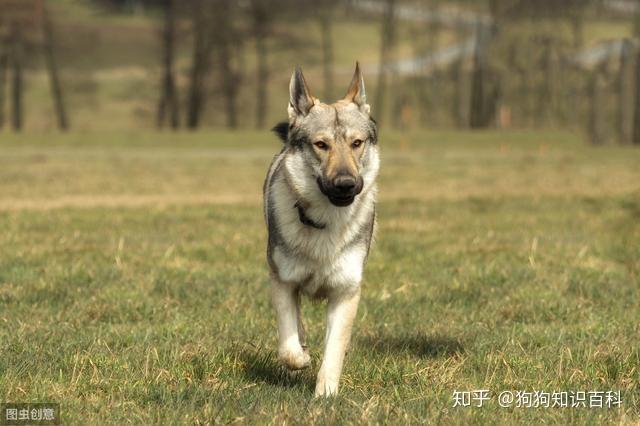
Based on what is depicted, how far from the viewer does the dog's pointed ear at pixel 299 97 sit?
6523 millimetres

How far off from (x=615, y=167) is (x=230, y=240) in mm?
18749

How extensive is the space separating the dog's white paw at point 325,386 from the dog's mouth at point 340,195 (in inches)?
41.8

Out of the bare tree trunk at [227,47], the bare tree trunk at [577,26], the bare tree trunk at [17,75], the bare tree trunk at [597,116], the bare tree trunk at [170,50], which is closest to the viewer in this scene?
the bare tree trunk at [597,116]

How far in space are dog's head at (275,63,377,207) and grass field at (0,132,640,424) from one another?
4.20ft

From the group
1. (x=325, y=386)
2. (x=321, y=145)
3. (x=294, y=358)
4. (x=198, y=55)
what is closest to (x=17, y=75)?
(x=198, y=55)

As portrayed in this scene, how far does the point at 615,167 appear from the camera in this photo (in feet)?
92.9

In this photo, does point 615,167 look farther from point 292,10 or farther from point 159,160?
point 292,10

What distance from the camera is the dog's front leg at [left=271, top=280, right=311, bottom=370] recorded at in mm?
5975

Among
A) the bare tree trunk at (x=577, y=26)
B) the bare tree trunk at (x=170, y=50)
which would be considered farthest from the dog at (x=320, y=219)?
the bare tree trunk at (x=577, y=26)

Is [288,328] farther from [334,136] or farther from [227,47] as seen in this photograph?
[227,47]

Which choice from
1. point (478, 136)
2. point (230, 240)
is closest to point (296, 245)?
point (230, 240)

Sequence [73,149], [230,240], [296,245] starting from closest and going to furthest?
1. [296,245]
2. [230,240]
3. [73,149]

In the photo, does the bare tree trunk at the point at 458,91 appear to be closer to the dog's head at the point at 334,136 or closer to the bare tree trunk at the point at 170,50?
the bare tree trunk at the point at 170,50

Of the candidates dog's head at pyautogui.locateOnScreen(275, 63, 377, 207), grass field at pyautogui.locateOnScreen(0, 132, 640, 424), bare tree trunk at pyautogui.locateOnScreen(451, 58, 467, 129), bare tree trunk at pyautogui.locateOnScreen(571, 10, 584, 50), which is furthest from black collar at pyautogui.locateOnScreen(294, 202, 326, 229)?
bare tree trunk at pyautogui.locateOnScreen(451, 58, 467, 129)
